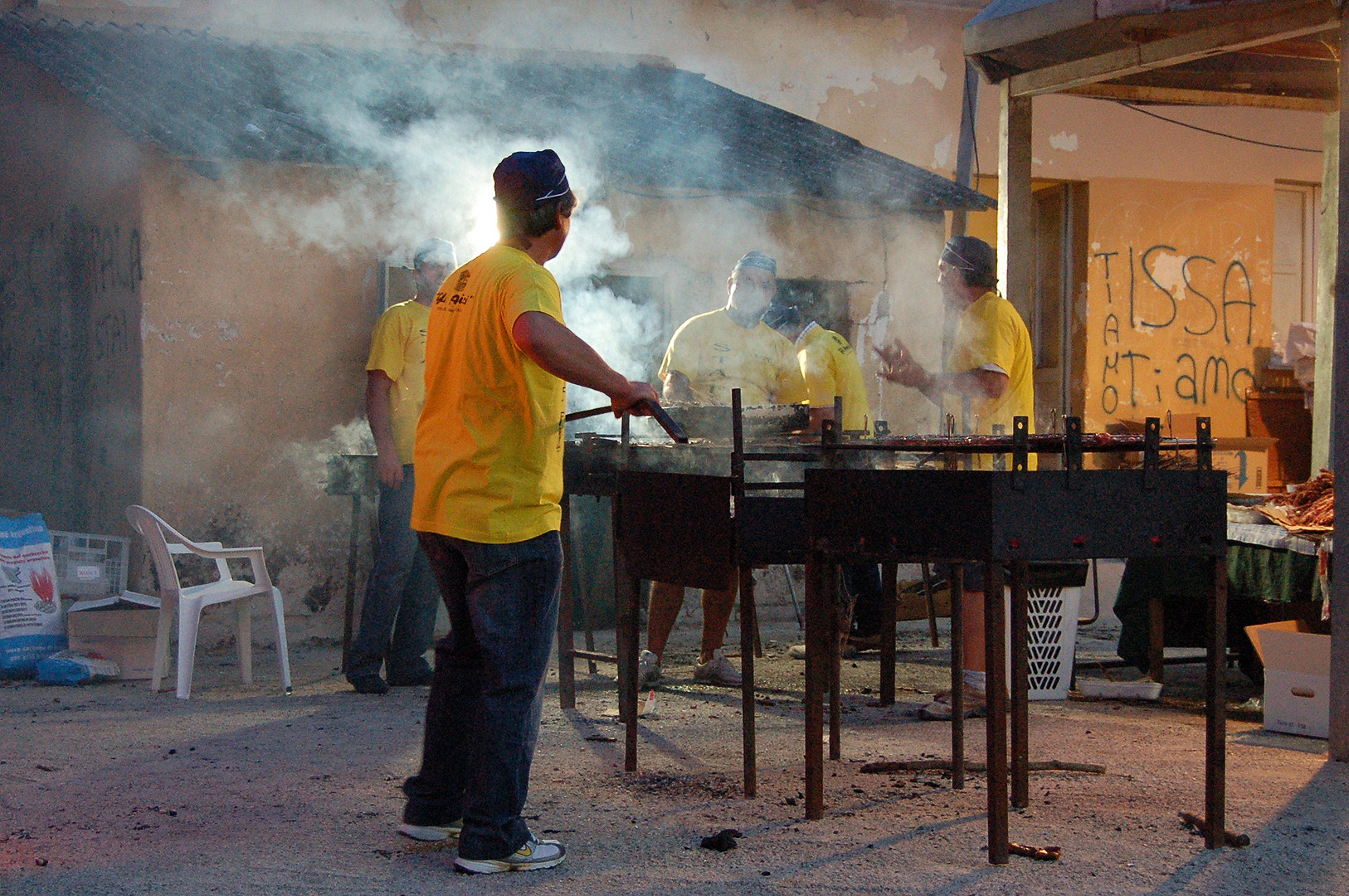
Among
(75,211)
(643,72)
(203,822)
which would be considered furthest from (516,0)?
(203,822)

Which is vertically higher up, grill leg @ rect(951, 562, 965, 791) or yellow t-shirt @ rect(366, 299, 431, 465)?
yellow t-shirt @ rect(366, 299, 431, 465)

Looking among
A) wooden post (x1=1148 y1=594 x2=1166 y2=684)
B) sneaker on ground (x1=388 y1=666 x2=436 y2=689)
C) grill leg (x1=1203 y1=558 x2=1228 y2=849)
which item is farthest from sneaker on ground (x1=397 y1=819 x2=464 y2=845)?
wooden post (x1=1148 y1=594 x2=1166 y2=684)

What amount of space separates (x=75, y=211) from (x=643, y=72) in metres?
4.88

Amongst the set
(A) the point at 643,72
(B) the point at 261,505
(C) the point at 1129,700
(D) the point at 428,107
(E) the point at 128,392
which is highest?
(A) the point at 643,72

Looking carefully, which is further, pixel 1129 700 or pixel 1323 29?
pixel 1129 700

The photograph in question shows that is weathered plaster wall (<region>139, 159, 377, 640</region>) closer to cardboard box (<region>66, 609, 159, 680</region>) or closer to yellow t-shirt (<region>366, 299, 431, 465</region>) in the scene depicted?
cardboard box (<region>66, 609, 159, 680</region>)

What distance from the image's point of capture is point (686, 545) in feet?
14.6

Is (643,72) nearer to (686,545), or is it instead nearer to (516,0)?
(516,0)

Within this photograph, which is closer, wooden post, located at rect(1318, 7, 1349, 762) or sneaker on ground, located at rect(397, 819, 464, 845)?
sneaker on ground, located at rect(397, 819, 464, 845)

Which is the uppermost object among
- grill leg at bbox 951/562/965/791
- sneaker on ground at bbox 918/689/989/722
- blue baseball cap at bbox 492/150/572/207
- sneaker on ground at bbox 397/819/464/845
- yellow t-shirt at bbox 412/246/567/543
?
blue baseball cap at bbox 492/150/572/207

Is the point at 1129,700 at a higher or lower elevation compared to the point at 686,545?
lower

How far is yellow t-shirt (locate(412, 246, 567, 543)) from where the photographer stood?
3.44 metres

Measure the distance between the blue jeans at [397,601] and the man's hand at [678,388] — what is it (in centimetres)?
155

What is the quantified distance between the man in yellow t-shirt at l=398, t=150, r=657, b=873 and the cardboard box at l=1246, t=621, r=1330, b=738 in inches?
133
